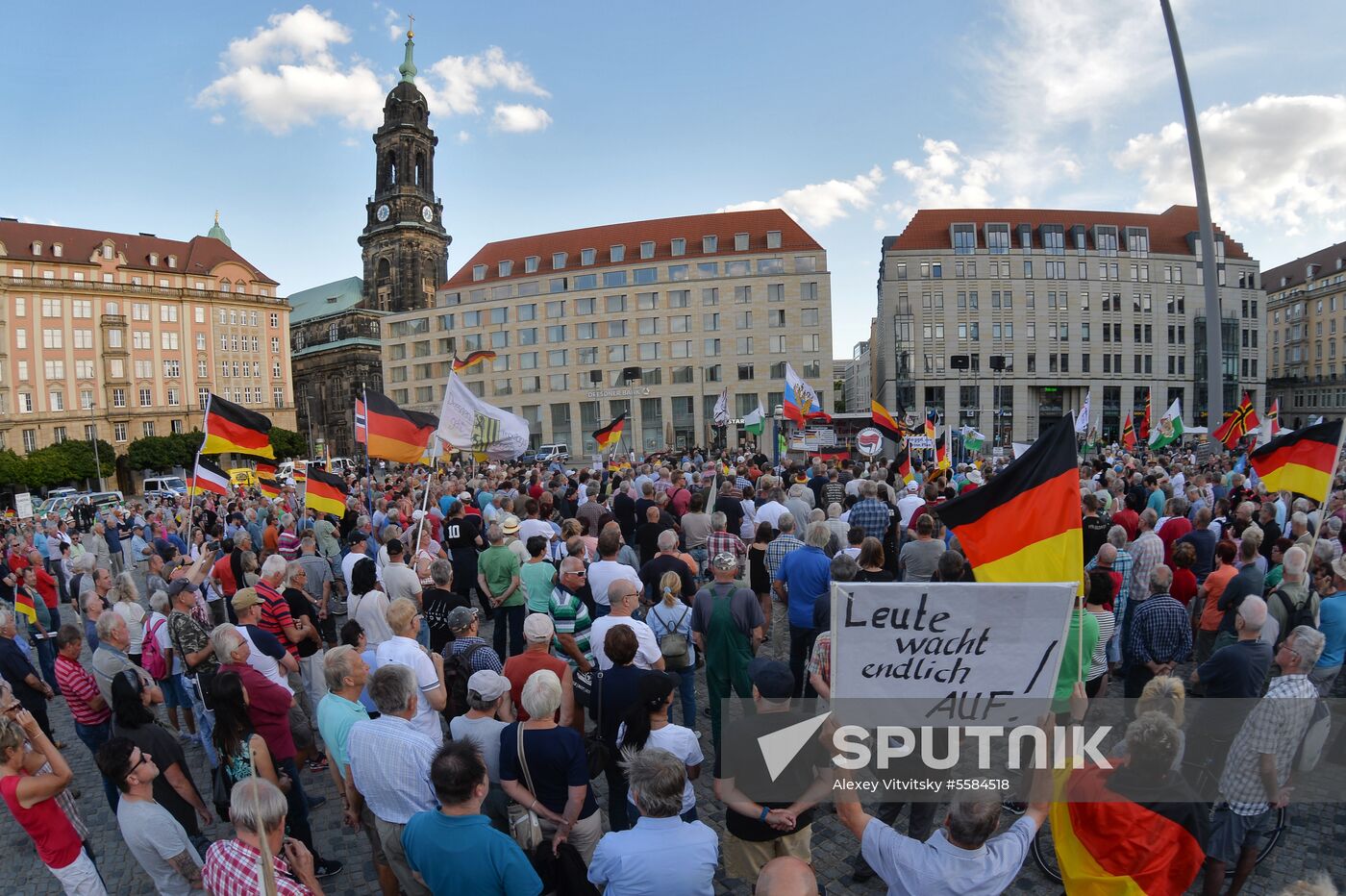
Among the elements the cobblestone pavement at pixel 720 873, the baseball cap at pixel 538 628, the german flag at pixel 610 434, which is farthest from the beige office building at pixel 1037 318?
the baseball cap at pixel 538 628

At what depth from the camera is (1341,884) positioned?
14.8 ft

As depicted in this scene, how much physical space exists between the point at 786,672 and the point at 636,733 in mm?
948

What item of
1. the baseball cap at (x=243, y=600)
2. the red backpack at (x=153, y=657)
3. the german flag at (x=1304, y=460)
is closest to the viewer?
the baseball cap at (x=243, y=600)

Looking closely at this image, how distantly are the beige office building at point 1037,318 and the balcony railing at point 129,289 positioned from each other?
65.6m

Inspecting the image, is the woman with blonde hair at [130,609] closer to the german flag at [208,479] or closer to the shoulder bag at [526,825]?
the german flag at [208,479]

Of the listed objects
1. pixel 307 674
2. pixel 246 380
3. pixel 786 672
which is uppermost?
pixel 246 380

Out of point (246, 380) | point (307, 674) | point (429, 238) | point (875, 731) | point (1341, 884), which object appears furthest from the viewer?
point (429, 238)

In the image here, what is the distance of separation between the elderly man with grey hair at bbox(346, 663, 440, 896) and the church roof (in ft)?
335

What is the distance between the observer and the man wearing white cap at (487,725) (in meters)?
4.03

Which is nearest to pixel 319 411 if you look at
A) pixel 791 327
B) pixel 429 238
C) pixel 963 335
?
pixel 429 238

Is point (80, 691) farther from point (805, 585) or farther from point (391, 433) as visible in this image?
point (805, 585)

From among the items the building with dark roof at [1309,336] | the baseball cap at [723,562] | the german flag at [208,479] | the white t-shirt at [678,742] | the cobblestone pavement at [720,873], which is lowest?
the cobblestone pavement at [720,873]

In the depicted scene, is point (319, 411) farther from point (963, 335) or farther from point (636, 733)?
point (636, 733)

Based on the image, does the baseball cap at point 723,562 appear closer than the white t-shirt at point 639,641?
No
